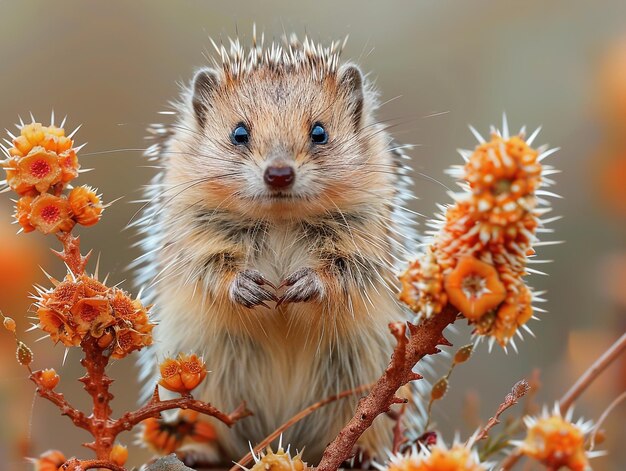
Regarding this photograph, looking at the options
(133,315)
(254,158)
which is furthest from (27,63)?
(133,315)

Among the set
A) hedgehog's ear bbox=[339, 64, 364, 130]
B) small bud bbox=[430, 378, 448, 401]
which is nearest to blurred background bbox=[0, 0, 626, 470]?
hedgehog's ear bbox=[339, 64, 364, 130]

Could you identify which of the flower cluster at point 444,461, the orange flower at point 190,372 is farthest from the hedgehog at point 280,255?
the flower cluster at point 444,461

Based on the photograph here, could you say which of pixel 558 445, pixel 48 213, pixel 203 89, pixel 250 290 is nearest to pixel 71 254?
pixel 48 213

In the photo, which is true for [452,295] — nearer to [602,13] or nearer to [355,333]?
[355,333]

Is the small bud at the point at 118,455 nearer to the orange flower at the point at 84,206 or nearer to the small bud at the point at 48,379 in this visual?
the small bud at the point at 48,379

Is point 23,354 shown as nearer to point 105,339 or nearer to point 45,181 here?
point 105,339
